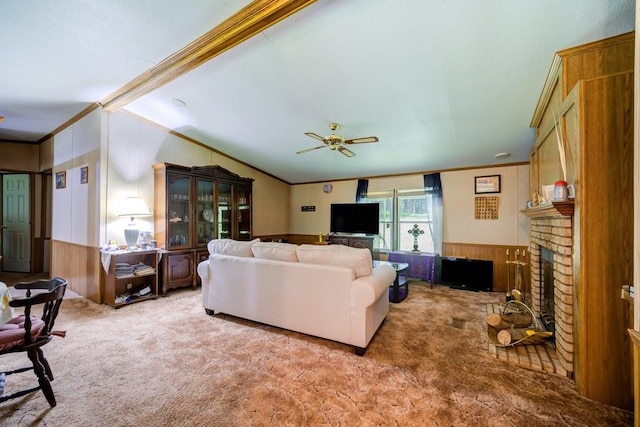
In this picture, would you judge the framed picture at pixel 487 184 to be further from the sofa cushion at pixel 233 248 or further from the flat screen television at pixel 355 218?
the sofa cushion at pixel 233 248

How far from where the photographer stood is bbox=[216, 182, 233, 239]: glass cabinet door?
15.8ft

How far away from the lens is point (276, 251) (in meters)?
2.70

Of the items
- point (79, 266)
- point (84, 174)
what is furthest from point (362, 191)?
point (79, 266)

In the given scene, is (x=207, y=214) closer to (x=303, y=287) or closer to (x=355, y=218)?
(x=303, y=287)

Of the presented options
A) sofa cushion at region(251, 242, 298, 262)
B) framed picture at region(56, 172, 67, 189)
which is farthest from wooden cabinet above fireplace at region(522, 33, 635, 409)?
framed picture at region(56, 172, 67, 189)

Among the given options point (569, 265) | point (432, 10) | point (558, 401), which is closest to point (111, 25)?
point (432, 10)

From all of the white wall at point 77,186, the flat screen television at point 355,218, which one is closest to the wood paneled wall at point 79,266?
the white wall at point 77,186

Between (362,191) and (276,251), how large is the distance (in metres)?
3.56

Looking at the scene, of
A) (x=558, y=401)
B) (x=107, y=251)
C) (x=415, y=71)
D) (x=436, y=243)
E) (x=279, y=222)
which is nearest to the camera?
(x=558, y=401)

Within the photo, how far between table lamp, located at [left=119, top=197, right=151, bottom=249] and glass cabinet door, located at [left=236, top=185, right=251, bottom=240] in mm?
1794

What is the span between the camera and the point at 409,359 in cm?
219

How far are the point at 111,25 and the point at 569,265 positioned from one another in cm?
420

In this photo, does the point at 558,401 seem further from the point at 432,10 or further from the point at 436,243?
the point at 436,243

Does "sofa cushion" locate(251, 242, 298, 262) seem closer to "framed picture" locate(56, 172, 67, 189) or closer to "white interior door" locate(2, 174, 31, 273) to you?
"framed picture" locate(56, 172, 67, 189)
